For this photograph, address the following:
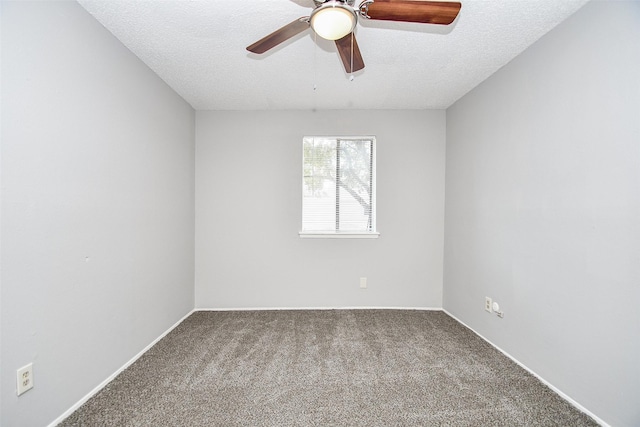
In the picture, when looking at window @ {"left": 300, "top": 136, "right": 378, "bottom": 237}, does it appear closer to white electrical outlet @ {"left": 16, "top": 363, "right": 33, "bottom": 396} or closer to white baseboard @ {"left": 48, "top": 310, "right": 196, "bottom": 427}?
white baseboard @ {"left": 48, "top": 310, "right": 196, "bottom": 427}

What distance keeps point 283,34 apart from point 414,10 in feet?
2.24

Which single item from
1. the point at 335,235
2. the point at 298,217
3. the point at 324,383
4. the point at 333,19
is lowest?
the point at 324,383

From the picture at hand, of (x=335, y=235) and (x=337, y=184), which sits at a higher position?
(x=337, y=184)

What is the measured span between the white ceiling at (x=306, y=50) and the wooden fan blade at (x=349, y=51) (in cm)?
25

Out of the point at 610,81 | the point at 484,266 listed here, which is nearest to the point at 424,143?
the point at 484,266

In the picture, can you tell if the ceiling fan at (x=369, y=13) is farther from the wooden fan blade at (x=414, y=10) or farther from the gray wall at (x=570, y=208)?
the gray wall at (x=570, y=208)

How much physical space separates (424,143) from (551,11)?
5.45 ft

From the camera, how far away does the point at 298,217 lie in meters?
3.26

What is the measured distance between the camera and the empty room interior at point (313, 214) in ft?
4.64

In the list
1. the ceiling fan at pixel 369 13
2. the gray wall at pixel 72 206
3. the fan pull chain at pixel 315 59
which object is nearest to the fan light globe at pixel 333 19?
the ceiling fan at pixel 369 13

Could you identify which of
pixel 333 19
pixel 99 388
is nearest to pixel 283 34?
pixel 333 19

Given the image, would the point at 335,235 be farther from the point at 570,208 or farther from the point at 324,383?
the point at 570,208

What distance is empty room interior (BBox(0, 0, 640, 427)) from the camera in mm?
1413

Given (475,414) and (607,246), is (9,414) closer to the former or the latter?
(475,414)
